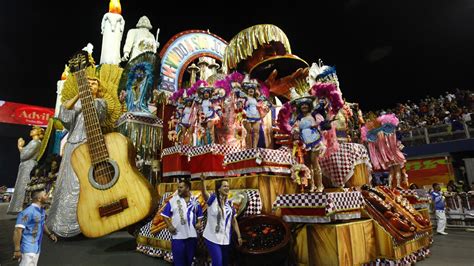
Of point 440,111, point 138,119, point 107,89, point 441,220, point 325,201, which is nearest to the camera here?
point 325,201

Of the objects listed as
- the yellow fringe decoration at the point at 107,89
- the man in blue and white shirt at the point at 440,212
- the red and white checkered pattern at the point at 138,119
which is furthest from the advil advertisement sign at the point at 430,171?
the yellow fringe decoration at the point at 107,89

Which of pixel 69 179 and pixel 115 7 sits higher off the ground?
pixel 115 7

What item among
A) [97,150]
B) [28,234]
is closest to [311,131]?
[28,234]

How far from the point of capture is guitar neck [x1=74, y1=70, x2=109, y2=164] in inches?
213

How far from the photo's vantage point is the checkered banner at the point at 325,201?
3.51 metres

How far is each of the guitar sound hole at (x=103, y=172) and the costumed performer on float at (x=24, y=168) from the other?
8024mm

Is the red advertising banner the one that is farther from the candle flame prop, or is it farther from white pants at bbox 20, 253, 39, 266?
white pants at bbox 20, 253, 39, 266

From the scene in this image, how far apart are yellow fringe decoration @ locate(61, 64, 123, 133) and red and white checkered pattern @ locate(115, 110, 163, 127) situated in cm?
32

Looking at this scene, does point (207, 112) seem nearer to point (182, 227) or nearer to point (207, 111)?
point (207, 111)

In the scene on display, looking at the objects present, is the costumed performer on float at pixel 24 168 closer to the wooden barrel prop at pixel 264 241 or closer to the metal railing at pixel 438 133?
the wooden barrel prop at pixel 264 241

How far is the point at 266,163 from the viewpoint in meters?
4.65

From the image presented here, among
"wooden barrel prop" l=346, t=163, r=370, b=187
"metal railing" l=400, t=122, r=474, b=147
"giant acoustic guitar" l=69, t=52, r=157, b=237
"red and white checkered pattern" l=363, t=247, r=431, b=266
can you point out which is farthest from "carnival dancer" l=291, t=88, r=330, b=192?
"metal railing" l=400, t=122, r=474, b=147

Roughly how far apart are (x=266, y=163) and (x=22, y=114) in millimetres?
28702

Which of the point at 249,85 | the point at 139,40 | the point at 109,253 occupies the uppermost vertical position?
the point at 139,40
